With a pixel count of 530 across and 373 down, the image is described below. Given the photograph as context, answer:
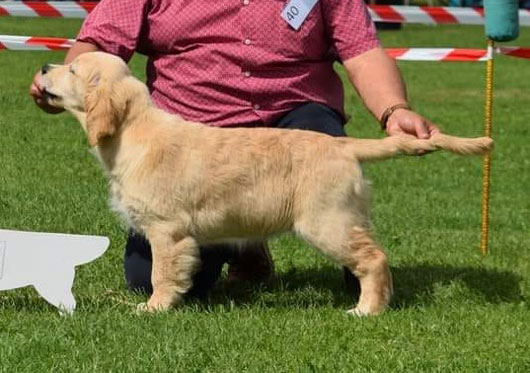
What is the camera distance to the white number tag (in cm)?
492

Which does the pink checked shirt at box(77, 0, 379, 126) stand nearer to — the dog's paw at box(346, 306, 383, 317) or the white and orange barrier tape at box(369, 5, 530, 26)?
the dog's paw at box(346, 306, 383, 317)

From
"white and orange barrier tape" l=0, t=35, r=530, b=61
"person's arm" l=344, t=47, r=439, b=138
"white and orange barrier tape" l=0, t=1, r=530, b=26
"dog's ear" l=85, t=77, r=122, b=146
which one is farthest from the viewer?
"white and orange barrier tape" l=0, t=1, r=530, b=26

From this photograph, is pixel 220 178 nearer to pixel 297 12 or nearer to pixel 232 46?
pixel 232 46

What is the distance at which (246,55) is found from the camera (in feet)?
16.2

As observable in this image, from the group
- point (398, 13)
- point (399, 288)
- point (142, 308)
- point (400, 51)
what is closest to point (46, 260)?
point (142, 308)

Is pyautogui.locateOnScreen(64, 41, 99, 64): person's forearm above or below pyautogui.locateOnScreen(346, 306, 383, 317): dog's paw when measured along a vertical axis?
above

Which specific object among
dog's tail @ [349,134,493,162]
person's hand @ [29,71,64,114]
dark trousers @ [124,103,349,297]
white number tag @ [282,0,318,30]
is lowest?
dark trousers @ [124,103,349,297]

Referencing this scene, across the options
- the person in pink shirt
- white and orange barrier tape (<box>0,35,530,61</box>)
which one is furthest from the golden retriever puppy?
white and orange barrier tape (<box>0,35,530,61</box>)

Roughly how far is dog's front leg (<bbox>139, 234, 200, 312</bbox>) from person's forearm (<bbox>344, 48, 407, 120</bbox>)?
103cm

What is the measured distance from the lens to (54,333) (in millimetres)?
4137

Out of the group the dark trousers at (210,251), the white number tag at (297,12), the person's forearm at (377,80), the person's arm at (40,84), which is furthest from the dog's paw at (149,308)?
the white number tag at (297,12)

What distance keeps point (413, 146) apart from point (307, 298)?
951 millimetres

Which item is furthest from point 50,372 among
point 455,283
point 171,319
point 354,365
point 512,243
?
point 512,243

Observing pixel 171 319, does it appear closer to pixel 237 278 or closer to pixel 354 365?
pixel 354 365
